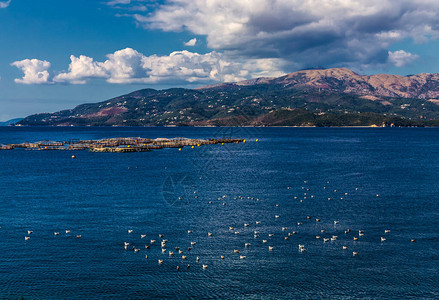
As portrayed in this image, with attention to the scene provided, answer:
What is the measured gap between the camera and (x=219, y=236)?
64.4 metres

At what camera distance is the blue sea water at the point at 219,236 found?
4816 centimetres

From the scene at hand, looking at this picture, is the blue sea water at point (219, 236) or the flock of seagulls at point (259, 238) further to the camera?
the flock of seagulls at point (259, 238)

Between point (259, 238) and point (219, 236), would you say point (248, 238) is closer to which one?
point (259, 238)

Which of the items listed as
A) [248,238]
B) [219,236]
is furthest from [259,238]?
[219,236]

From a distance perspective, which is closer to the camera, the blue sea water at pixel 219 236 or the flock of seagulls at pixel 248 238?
the blue sea water at pixel 219 236

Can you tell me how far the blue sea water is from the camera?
158 ft

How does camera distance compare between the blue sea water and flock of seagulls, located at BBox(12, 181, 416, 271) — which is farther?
flock of seagulls, located at BBox(12, 181, 416, 271)

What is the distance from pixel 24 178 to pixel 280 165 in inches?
3597

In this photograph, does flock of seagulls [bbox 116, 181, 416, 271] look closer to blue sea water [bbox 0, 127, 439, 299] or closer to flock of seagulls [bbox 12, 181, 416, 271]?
flock of seagulls [bbox 12, 181, 416, 271]

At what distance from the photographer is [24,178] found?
413ft

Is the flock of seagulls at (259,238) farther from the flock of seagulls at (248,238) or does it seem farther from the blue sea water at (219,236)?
the blue sea water at (219,236)

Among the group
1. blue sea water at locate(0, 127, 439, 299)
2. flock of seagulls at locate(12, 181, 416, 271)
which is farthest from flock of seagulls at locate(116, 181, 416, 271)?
blue sea water at locate(0, 127, 439, 299)

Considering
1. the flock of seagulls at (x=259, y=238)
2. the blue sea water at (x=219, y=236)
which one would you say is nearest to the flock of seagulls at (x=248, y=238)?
the flock of seagulls at (x=259, y=238)

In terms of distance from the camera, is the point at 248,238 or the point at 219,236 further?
the point at 219,236
